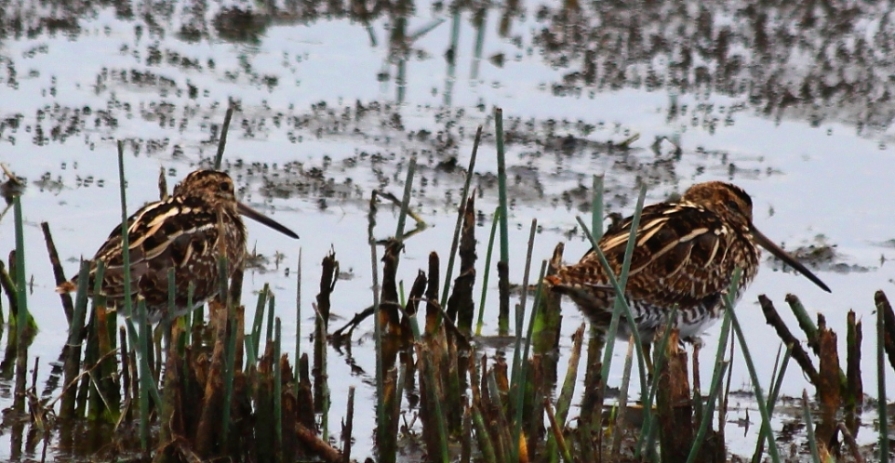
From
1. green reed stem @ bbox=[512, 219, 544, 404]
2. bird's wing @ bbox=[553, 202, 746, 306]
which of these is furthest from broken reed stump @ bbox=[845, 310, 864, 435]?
green reed stem @ bbox=[512, 219, 544, 404]

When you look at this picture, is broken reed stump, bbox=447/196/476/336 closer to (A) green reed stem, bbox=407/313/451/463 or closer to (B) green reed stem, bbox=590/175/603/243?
(B) green reed stem, bbox=590/175/603/243

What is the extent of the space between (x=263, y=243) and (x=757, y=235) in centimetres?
235

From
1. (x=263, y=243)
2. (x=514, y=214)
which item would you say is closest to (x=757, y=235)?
(x=514, y=214)

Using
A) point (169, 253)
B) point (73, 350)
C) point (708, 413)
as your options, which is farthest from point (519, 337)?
point (169, 253)

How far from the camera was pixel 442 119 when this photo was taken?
33.6ft

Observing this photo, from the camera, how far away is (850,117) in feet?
34.9

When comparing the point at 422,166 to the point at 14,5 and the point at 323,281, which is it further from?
the point at 14,5

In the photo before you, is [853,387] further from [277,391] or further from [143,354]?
[143,354]

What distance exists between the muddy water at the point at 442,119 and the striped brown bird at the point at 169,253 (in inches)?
17.8

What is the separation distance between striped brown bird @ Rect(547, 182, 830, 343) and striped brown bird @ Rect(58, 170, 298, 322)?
1.26 metres

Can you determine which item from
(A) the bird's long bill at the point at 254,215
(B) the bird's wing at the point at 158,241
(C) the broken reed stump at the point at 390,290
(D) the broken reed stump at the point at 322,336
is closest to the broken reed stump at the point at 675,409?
(D) the broken reed stump at the point at 322,336

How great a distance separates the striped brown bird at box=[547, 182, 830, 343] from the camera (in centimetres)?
591

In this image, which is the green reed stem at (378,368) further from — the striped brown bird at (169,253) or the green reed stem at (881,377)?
the green reed stem at (881,377)

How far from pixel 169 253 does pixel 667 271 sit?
186 cm
